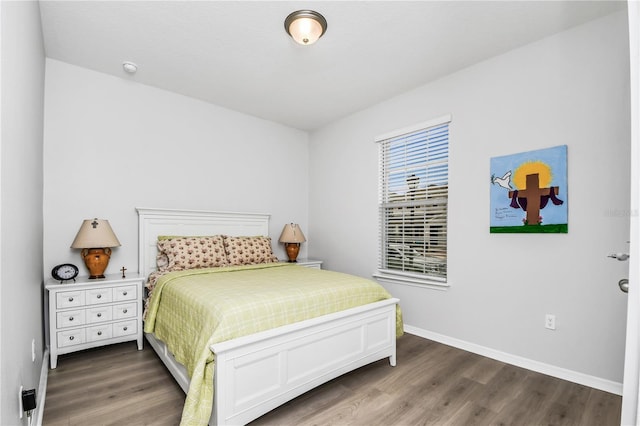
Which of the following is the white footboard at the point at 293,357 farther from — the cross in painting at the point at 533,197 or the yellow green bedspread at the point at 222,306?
the cross in painting at the point at 533,197

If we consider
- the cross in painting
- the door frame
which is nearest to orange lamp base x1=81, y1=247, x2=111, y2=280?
the door frame

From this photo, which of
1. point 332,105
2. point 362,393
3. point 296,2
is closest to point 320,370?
point 362,393

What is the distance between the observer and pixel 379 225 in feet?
12.3

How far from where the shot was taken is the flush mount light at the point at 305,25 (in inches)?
86.9

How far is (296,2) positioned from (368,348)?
2.51 meters

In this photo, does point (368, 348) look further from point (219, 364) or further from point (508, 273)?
point (508, 273)

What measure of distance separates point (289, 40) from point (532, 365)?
325cm

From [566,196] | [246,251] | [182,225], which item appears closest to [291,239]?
[246,251]

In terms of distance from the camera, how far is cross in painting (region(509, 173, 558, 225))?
248 cm

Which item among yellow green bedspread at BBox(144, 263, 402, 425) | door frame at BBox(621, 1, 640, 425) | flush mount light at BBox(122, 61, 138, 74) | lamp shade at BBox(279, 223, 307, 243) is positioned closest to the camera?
door frame at BBox(621, 1, 640, 425)

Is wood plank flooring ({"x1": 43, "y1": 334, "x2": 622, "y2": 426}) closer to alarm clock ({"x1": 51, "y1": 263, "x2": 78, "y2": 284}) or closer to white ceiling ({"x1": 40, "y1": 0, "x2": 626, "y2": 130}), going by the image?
alarm clock ({"x1": 51, "y1": 263, "x2": 78, "y2": 284})

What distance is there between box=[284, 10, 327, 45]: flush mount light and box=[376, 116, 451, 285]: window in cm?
152

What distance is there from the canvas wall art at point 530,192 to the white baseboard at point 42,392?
3.36m

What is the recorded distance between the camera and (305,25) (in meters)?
2.25
